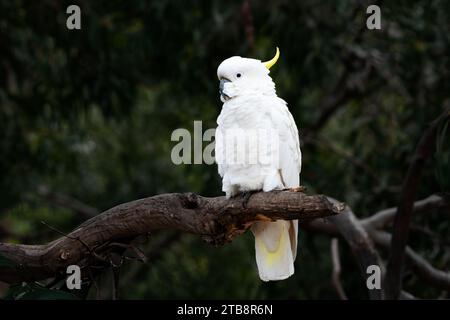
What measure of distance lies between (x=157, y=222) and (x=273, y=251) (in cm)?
44

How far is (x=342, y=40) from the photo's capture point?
475cm

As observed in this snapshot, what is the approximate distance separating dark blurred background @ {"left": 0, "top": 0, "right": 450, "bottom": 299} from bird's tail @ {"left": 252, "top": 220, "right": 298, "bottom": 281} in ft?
5.04

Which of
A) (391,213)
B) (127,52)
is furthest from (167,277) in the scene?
(391,213)

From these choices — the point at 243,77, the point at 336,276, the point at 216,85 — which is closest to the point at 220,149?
the point at 243,77

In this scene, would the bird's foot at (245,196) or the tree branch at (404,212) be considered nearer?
the bird's foot at (245,196)

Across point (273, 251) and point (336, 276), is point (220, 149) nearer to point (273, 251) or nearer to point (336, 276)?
point (273, 251)

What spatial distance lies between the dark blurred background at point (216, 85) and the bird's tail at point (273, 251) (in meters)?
1.54

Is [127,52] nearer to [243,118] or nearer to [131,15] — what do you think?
[131,15]

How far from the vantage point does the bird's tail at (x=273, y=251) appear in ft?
8.98

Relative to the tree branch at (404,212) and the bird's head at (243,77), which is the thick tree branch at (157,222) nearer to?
the bird's head at (243,77)

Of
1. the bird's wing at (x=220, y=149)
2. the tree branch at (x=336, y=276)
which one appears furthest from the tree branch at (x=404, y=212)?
the bird's wing at (x=220, y=149)

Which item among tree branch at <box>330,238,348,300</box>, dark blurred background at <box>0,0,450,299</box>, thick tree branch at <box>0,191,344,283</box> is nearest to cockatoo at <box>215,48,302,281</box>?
thick tree branch at <box>0,191,344,283</box>

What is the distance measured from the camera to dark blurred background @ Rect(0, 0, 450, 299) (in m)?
4.39

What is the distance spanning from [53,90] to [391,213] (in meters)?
2.25
